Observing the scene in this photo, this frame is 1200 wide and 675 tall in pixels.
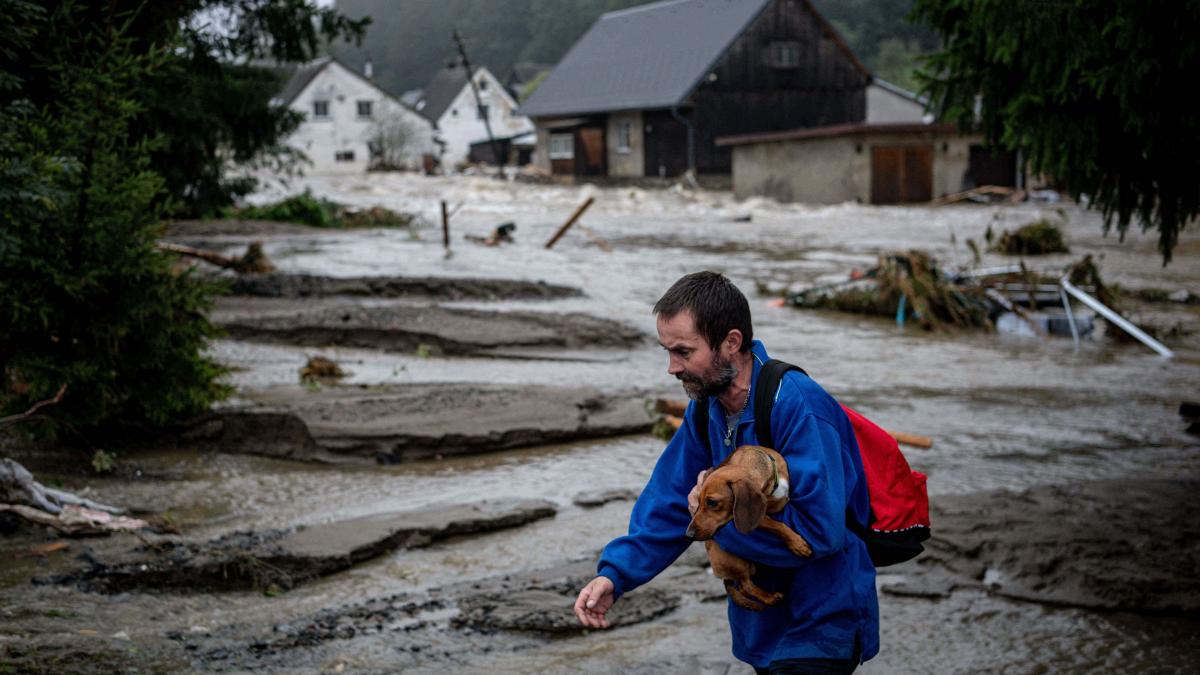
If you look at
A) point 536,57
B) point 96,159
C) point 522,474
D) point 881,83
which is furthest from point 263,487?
point 536,57

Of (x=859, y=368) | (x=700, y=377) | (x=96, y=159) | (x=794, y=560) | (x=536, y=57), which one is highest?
(x=536, y=57)

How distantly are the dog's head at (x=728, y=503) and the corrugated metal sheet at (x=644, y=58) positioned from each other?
4996 cm

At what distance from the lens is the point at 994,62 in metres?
7.01

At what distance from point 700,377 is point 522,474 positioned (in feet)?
17.2

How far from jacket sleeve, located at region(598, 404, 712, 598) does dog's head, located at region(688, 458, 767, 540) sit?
1.02ft

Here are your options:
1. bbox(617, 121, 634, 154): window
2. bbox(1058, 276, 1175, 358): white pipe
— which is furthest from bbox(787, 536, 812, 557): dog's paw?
bbox(617, 121, 634, 154): window

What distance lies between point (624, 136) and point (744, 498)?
54372 mm

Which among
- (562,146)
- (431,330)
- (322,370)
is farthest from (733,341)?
(562,146)

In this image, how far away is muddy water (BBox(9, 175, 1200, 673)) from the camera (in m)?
4.96

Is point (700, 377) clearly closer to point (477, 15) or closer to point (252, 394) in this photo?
point (252, 394)

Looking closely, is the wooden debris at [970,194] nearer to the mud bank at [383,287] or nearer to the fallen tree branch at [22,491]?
the mud bank at [383,287]

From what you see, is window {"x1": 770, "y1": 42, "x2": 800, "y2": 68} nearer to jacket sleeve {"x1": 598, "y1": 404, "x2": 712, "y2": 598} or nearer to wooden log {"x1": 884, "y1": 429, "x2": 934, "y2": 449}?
wooden log {"x1": 884, "y1": 429, "x2": 934, "y2": 449}

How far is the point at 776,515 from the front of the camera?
2.80 meters

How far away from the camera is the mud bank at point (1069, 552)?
553cm
